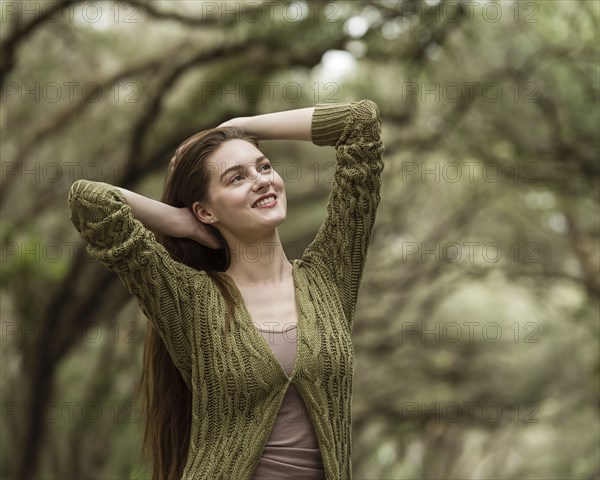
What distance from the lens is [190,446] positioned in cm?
380

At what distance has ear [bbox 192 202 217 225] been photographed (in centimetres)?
400

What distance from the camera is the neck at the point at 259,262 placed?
3.96 metres

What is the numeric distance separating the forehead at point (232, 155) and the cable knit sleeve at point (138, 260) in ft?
1.18

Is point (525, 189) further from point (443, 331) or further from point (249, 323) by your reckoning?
point (249, 323)

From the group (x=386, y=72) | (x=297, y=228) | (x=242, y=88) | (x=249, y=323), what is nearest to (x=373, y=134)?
(x=249, y=323)

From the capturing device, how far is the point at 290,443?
3748mm

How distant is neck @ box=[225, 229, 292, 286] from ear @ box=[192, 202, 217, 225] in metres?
0.11

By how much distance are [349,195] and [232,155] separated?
1.37 ft
